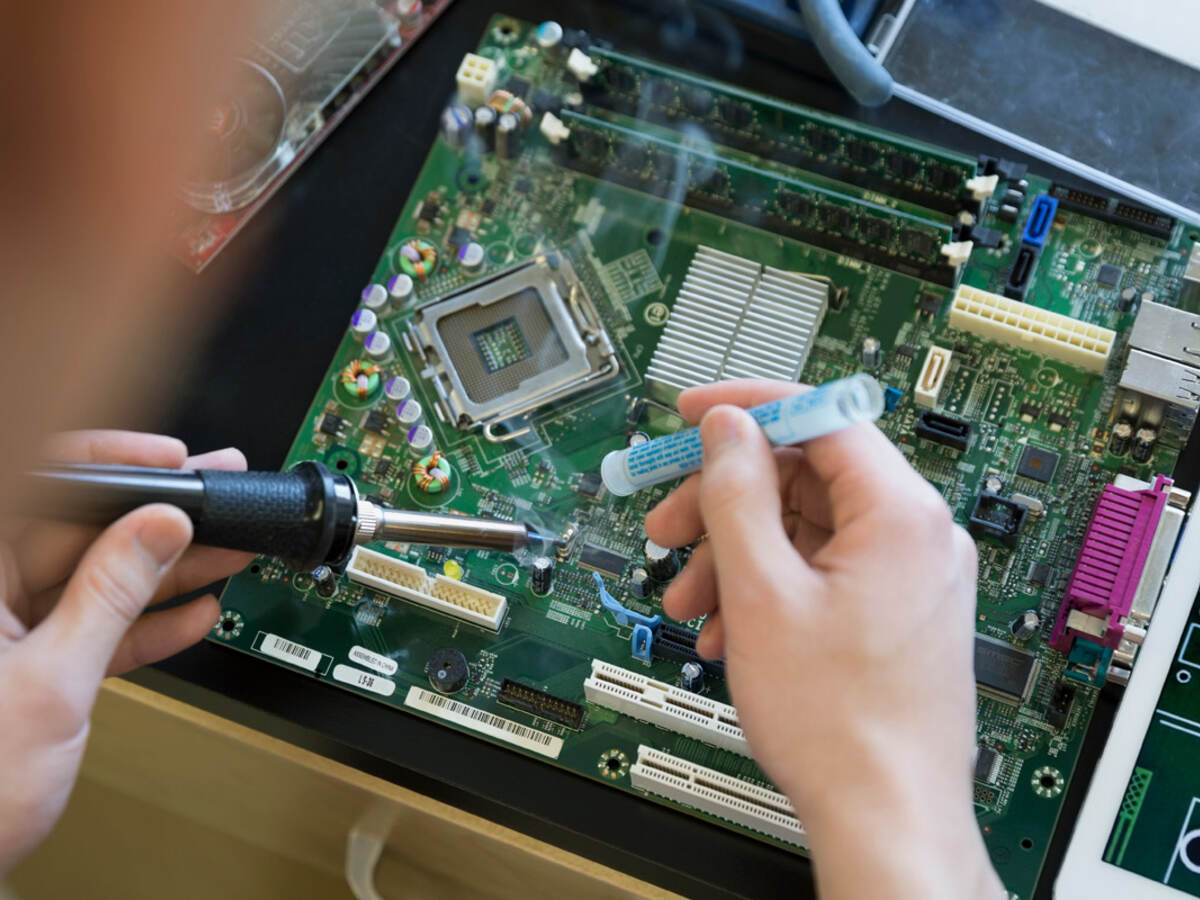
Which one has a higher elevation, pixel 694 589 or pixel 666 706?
pixel 694 589

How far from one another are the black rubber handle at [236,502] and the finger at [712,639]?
2.59ft

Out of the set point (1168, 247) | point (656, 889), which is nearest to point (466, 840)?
point (656, 889)

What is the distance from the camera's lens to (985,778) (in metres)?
2.90

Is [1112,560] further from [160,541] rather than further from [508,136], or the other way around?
[160,541]

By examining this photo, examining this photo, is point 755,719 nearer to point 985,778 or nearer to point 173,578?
point 985,778

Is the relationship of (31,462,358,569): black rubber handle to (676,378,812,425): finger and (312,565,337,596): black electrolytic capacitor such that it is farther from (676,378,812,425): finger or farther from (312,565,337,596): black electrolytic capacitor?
(676,378,812,425): finger

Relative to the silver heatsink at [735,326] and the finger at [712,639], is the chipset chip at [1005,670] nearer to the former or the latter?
the finger at [712,639]

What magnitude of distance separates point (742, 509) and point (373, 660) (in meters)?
1.19

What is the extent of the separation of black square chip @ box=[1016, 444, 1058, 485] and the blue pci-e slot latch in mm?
565

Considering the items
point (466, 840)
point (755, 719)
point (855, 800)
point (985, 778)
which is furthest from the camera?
point (466, 840)

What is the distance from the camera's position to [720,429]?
2.41 meters

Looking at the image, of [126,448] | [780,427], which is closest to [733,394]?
[780,427]

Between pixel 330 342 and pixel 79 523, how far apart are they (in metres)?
1.23

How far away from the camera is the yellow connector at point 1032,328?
10.4ft
